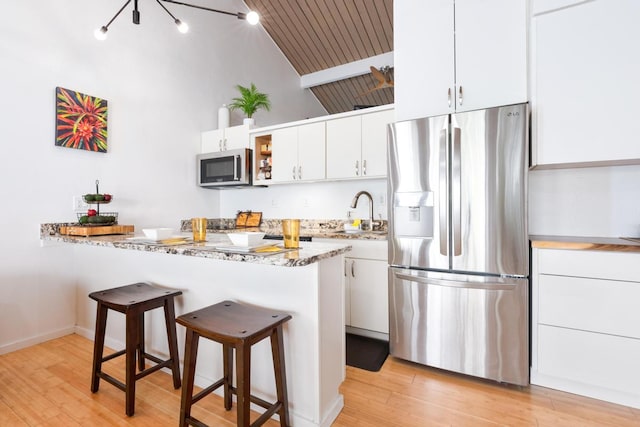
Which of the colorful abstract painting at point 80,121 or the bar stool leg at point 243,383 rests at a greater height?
the colorful abstract painting at point 80,121

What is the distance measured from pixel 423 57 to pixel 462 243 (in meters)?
1.35

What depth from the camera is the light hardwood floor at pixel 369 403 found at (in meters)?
1.53

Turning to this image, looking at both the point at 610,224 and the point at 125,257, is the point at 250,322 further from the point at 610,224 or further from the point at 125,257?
the point at 610,224

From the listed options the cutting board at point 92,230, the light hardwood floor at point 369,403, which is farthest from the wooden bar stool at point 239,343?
the cutting board at point 92,230

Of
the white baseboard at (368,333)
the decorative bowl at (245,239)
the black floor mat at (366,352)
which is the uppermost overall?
the decorative bowl at (245,239)

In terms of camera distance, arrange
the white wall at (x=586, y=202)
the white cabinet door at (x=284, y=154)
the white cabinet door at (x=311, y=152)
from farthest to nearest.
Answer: the white cabinet door at (x=284, y=154) < the white cabinet door at (x=311, y=152) < the white wall at (x=586, y=202)

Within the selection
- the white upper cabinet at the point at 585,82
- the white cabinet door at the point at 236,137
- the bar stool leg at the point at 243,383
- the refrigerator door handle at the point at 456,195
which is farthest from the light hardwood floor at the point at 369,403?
the white cabinet door at the point at 236,137

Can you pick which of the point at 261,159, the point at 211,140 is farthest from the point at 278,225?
the point at 211,140

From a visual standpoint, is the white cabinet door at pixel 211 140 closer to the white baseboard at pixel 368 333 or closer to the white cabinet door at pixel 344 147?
the white cabinet door at pixel 344 147

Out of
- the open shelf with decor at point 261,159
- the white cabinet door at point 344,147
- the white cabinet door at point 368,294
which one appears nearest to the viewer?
the white cabinet door at point 368,294

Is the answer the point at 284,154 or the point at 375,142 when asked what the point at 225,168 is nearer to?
the point at 284,154

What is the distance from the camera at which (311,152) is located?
3.14 m

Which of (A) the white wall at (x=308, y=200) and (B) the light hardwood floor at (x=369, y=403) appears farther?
(A) the white wall at (x=308, y=200)

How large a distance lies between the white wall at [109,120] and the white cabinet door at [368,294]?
6.70 ft
